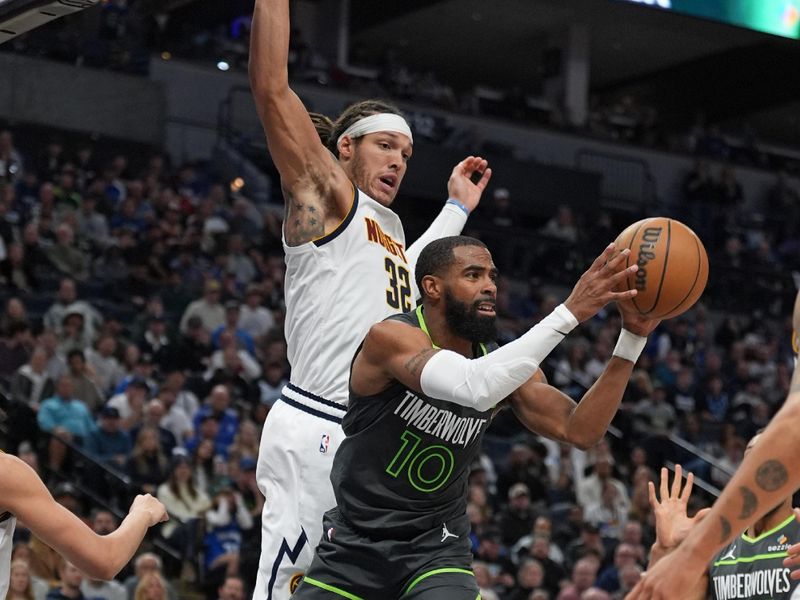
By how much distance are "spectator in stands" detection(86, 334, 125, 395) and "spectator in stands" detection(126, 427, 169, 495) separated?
1.19 metres

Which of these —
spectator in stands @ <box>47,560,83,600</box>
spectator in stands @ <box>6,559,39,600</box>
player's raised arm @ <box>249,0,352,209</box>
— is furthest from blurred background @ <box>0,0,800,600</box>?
player's raised arm @ <box>249,0,352,209</box>

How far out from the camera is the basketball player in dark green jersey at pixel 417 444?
483 cm

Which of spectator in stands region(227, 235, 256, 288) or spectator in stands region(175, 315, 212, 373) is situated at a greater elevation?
spectator in stands region(227, 235, 256, 288)

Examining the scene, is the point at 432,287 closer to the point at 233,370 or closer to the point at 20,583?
the point at 20,583

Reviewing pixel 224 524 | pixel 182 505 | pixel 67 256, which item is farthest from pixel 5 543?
pixel 67 256

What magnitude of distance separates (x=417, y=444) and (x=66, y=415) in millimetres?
7601

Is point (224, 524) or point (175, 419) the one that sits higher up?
point (175, 419)

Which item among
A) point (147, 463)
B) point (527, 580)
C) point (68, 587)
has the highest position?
point (147, 463)

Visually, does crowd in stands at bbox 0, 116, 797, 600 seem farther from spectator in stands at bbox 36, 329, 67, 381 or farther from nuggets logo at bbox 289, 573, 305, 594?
nuggets logo at bbox 289, 573, 305, 594

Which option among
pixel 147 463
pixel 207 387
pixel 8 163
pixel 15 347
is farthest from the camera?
pixel 8 163

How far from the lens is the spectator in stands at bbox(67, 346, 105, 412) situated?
12.2 metres

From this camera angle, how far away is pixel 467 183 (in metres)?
6.44

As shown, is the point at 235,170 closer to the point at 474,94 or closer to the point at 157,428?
the point at 474,94

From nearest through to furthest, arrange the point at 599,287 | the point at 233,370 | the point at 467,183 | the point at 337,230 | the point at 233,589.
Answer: the point at 599,287 → the point at 337,230 → the point at 467,183 → the point at 233,589 → the point at 233,370
